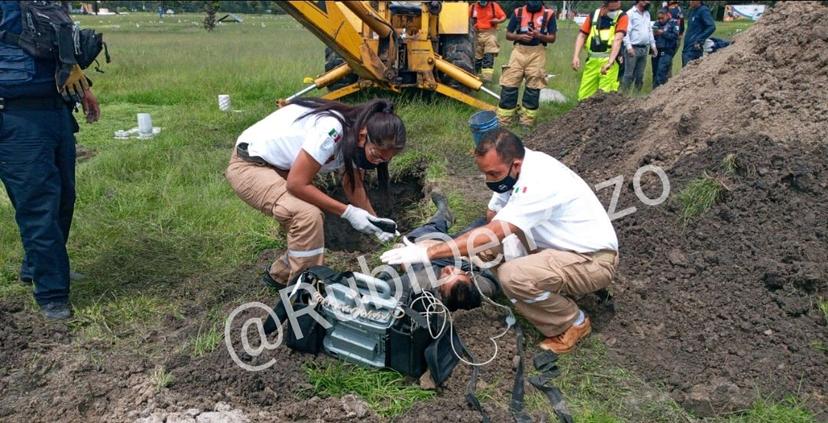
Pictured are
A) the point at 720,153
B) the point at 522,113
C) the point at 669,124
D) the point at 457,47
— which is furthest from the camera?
the point at 457,47

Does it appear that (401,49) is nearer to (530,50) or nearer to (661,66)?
(530,50)

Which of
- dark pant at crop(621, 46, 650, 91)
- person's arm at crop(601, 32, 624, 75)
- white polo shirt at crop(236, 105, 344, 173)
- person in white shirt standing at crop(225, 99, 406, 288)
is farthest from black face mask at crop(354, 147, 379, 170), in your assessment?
dark pant at crop(621, 46, 650, 91)

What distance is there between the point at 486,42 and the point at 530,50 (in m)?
3.39

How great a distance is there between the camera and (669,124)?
4859 mm

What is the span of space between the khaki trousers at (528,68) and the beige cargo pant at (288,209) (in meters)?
4.26

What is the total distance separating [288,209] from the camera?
3182 mm

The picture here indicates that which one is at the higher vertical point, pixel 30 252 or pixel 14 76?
pixel 14 76

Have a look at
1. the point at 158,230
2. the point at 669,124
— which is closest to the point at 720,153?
the point at 669,124

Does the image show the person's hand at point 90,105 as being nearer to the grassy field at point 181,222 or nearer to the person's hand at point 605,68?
the grassy field at point 181,222

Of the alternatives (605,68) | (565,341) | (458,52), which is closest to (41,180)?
(565,341)

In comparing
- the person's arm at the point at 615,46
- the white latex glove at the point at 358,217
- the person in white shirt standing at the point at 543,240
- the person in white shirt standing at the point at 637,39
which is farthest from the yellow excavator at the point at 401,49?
the person in white shirt standing at the point at 543,240

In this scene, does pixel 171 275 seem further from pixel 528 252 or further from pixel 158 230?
pixel 528 252

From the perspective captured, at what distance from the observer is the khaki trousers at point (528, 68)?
687cm

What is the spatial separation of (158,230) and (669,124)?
13.4 ft
